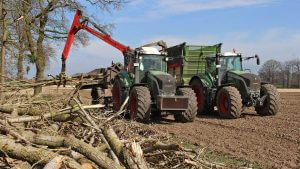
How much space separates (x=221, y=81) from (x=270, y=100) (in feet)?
5.27

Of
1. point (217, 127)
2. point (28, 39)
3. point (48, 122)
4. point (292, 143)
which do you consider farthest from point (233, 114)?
point (28, 39)

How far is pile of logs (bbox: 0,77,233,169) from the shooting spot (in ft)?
15.5

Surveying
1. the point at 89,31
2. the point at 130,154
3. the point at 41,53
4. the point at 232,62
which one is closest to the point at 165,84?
the point at 232,62

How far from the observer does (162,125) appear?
12.7m

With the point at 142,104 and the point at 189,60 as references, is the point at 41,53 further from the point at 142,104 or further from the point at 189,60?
the point at 142,104

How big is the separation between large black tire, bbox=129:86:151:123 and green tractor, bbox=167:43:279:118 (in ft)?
8.41

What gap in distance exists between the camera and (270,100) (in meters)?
14.5

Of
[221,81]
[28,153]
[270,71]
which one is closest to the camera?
[28,153]

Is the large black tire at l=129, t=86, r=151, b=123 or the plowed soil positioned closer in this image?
the plowed soil

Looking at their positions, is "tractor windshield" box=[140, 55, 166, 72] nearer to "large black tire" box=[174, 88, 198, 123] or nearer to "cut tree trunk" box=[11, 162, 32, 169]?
"large black tire" box=[174, 88, 198, 123]

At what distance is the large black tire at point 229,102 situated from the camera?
531 inches

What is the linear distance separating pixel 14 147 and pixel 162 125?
813cm

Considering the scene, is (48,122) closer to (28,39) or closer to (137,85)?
(137,85)

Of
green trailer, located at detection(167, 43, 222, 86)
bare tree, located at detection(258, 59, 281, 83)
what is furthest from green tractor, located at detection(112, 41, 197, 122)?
bare tree, located at detection(258, 59, 281, 83)
